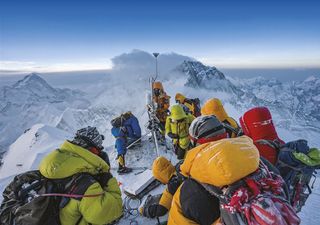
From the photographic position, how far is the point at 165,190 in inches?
141

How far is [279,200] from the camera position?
6.95ft

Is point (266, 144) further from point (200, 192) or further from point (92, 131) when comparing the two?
point (92, 131)

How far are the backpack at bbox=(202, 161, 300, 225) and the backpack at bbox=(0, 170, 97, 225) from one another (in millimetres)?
1683

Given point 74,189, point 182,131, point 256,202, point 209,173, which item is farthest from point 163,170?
point 182,131

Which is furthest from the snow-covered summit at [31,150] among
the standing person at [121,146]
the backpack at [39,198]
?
the backpack at [39,198]

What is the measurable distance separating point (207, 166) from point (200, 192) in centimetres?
36

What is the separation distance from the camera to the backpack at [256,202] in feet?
6.55

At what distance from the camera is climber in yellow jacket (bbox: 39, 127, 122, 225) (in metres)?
3.23

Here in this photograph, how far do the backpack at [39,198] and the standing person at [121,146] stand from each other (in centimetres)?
682

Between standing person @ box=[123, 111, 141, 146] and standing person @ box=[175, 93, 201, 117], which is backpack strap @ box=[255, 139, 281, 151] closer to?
standing person @ box=[123, 111, 141, 146]

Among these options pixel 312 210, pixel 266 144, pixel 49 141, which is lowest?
pixel 49 141

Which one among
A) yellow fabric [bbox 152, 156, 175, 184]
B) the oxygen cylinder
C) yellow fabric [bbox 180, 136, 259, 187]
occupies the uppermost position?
yellow fabric [bbox 180, 136, 259, 187]

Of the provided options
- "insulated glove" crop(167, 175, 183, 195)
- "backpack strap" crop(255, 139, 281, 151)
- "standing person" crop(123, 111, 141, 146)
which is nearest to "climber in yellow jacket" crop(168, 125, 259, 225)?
"insulated glove" crop(167, 175, 183, 195)

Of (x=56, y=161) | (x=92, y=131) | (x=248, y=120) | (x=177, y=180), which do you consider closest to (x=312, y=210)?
(x=248, y=120)
